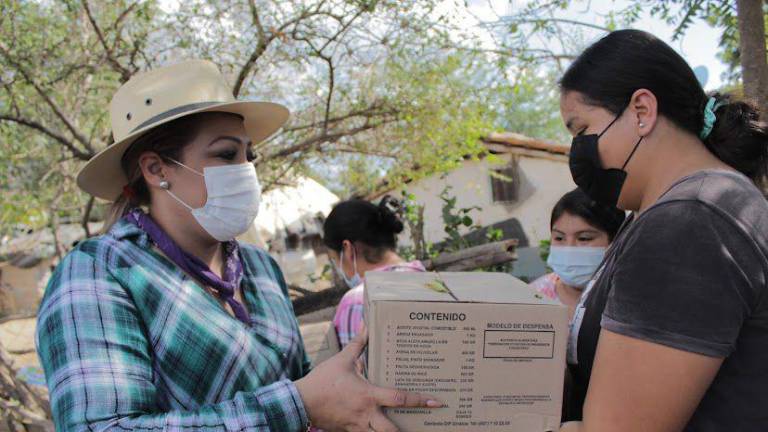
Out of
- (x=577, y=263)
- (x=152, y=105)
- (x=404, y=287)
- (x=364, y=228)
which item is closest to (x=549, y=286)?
(x=577, y=263)

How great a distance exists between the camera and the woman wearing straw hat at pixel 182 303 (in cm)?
138

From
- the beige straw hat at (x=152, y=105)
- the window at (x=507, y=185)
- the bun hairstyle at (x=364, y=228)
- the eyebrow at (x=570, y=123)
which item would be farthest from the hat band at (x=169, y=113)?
the window at (x=507, y=185)

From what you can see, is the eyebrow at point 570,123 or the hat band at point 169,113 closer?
the eyebrow at point 570,123

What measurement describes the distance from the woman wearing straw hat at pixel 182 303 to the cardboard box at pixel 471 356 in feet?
0.23

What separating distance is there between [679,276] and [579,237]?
1963 millimetres

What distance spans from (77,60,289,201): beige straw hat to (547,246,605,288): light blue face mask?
184cm

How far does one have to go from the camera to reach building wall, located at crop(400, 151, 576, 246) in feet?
37.2

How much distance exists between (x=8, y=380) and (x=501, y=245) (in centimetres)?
388

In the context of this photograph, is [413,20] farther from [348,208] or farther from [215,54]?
[348,208]

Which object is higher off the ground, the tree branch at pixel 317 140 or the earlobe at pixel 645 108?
the earlobe at pixel 645 108

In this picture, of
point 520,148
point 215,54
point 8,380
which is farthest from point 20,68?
point 520,148

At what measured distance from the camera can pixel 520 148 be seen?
11.2 m

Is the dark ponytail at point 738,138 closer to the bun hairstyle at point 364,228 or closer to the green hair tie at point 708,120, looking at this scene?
the green hair tie at point 708,120

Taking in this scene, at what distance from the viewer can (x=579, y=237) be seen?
3.05 metres
